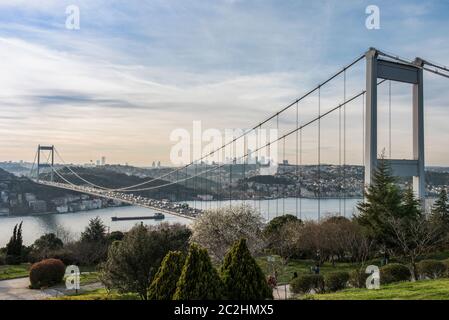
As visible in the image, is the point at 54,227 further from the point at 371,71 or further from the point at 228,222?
the point at 371,71

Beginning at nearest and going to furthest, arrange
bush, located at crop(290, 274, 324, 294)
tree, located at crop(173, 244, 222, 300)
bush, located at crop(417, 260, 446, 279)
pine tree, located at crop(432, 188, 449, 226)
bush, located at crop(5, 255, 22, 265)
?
tree, located at crop(173, 244, 222, 300) → bush, located at crop(290, 274, 324, 294) → bush, located at crop(417, 260, 446, 279) → pine tree, located at crop(432, 188, 449, 226) → bush, located at crop(5, 255, 22, 265)

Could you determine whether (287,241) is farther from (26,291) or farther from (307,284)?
(26,291)

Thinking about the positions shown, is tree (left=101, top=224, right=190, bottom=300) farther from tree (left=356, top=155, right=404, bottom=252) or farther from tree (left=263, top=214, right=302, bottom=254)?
tree (left=356, top=155, right=404, bottom=252)

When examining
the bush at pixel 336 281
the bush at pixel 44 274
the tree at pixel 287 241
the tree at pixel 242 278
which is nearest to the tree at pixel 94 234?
the bush at pixel 44 274

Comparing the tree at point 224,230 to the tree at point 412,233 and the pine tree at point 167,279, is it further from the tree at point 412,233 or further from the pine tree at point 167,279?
the pine tree at point 167,279

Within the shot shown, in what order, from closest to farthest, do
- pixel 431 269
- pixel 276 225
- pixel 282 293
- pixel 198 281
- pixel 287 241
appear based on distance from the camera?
pixel 198 281, pixel 431 269, pixel 282 293, pixel 287 241, pixel 276 225

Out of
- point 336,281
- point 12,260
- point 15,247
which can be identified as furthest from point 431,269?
point 15,247

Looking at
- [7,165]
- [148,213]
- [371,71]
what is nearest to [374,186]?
[371,71]

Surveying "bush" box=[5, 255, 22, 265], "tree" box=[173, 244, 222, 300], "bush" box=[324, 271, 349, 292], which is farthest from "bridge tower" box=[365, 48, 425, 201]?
"bush" box=[5, 255, 22, 265]
